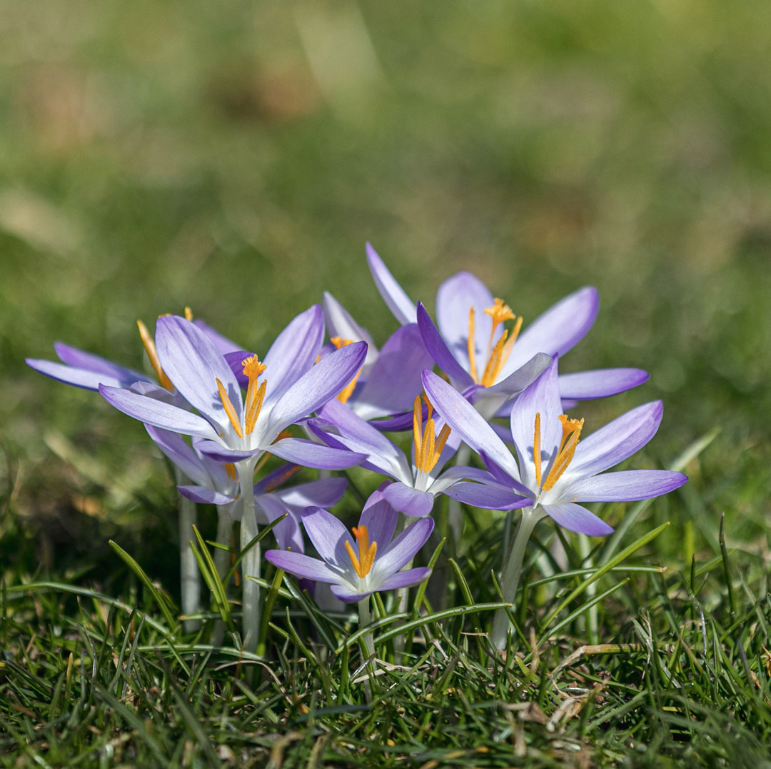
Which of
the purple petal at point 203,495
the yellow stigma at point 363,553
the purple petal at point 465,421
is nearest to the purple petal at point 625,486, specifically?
→ the purple petal at point 465,421

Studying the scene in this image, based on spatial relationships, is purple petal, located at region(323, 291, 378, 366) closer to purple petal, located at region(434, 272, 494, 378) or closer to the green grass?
purple petal, located at region(434, 272, 494, 378)

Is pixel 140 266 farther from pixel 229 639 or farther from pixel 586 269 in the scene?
pixel 229 639

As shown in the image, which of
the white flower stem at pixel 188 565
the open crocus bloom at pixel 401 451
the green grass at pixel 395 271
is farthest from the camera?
the white flower stem at pixel 188 565

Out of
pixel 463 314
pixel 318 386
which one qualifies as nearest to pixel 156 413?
pixel 318 386

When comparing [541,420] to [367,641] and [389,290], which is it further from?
[367,641]

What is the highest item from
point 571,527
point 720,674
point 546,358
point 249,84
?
point 249,84

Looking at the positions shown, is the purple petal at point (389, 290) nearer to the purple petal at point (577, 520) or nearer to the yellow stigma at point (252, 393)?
the yellow stigma at point (252, 393)

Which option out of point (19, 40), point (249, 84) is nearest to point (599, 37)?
point (249, 84)
